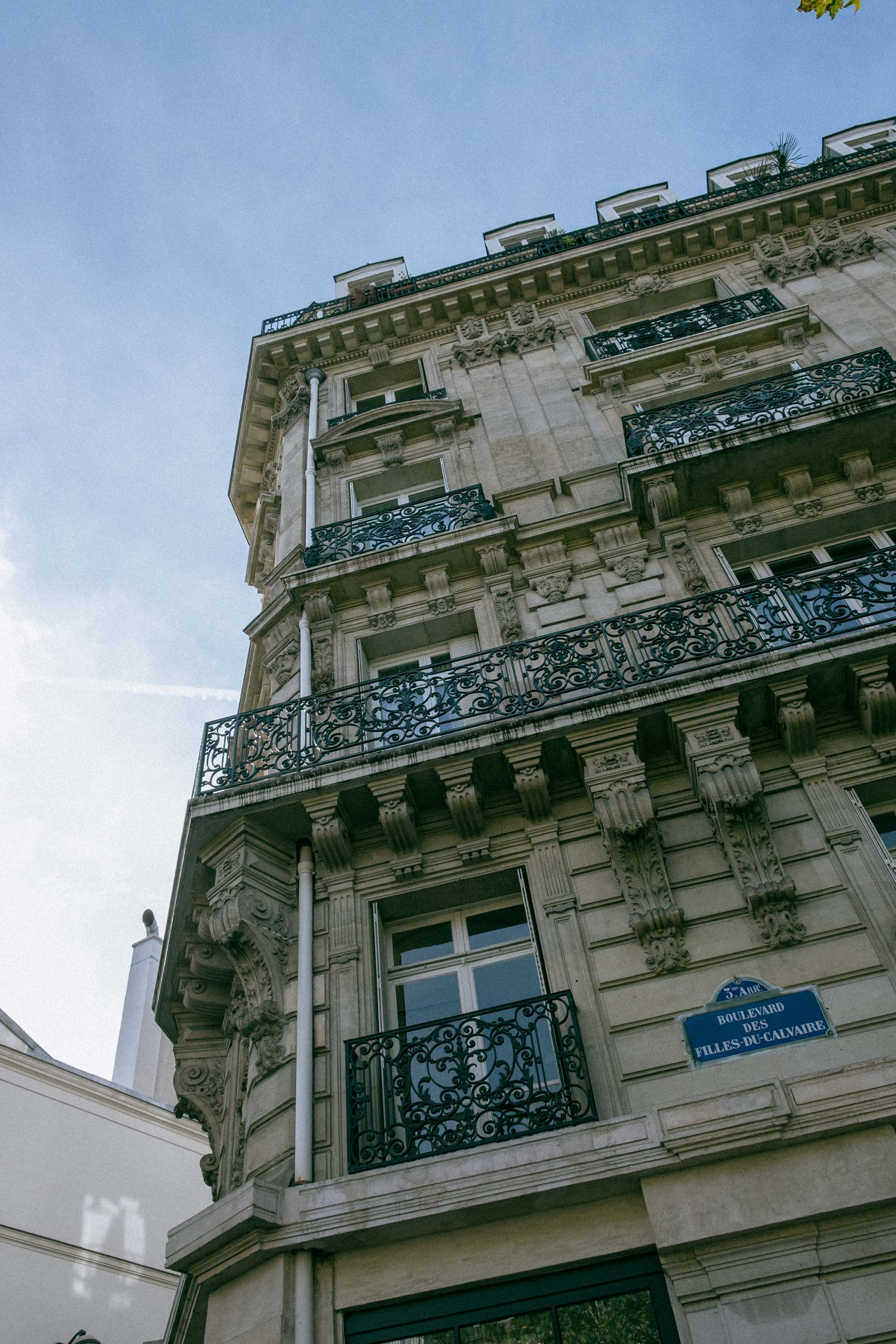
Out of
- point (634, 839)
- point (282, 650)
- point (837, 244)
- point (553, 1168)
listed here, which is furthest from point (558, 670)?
point (837, 244)

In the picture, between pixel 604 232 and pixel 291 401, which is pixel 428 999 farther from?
pixel 604 232

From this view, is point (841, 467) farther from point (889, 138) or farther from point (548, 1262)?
point (889, 138)

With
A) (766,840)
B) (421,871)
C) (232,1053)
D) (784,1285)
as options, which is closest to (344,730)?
(421,871)

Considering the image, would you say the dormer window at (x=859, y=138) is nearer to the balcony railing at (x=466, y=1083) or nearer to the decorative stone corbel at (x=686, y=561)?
the decorative stone corbel at (x=686, y=561)

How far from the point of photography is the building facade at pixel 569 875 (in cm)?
641

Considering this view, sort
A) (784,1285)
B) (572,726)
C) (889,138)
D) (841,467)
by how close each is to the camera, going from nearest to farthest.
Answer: (784,1285), (572,726), (841,467), (889,138)

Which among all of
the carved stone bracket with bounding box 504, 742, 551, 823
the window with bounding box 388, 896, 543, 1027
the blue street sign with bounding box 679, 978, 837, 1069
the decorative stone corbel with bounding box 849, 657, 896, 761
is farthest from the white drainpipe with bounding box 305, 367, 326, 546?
the blue street sign with bounding box 679, 978, 837, 1069

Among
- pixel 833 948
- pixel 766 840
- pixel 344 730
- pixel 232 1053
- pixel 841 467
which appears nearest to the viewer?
pixel 833 948

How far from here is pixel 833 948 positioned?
741 centimetres

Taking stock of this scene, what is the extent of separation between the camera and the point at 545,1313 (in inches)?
249

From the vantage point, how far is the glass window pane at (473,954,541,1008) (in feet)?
26.9

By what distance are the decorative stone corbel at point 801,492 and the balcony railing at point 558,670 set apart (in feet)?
3.94

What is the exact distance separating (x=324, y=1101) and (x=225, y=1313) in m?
1.52

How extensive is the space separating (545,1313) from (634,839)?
3.47 metres
